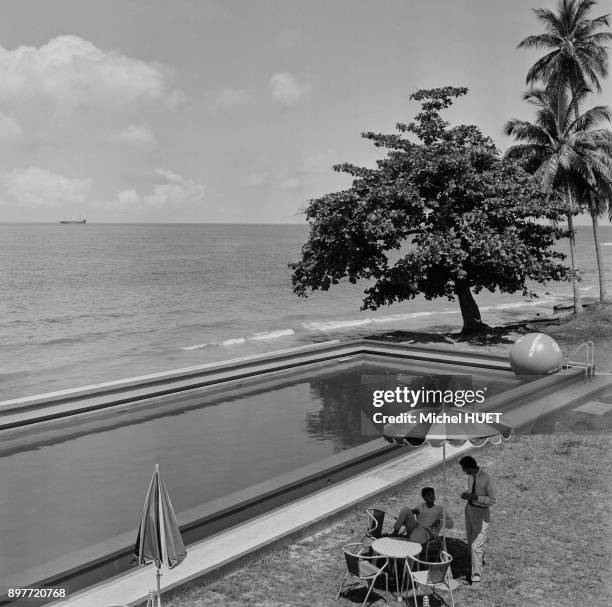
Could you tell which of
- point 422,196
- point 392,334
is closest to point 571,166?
point 422,196

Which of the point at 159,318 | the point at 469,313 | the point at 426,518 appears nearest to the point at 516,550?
the point at 426,518

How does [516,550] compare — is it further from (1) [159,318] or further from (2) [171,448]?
(1) [159,318]

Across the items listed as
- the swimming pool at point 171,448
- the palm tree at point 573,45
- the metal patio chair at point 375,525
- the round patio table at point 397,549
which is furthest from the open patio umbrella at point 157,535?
the palm tree at point 573,45

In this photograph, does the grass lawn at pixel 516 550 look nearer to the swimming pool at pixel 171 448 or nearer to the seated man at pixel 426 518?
the seated man at pixel 426 518

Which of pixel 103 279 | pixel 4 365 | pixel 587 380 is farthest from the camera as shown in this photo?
pixel 103 279

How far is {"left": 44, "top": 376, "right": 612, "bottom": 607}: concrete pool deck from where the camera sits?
8.06m

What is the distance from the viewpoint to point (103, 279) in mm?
86500

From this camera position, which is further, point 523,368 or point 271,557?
point 523,368

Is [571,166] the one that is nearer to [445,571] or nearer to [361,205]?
[361,205]

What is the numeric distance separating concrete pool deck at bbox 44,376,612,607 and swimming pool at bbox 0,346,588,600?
0.79m

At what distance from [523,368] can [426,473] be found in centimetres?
840

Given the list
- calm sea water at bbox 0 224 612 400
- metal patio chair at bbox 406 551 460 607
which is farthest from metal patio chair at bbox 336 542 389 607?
calm sea water at bbox 0 224 612 400

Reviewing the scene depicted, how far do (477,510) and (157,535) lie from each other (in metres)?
3.88

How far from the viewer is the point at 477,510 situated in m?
8.34
